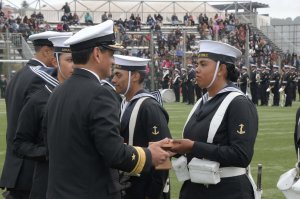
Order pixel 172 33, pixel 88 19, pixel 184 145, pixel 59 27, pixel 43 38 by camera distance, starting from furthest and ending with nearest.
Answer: pixel 88 19 < pixel 172 33 < pixel 59 27 < pixel 43 38 < pixel 184 145

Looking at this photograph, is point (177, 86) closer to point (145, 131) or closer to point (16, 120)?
point (145, 131)

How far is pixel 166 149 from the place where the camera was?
448 cm

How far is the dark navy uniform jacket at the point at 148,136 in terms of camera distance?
17.3 ft

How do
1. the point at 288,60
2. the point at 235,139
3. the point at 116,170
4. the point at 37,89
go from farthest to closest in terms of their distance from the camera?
the point at 288,60
the point at 37,89
the point at 235,139
the point at 116,170

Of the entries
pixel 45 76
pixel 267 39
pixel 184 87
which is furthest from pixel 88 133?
pixel 267 39

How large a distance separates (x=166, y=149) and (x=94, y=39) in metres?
0.96

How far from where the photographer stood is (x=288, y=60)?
45.5 meters

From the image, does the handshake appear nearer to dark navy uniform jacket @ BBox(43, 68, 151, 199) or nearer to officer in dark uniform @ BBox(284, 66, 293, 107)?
dark navy uniform jacket @ BBox(43, 68, 151, 199)

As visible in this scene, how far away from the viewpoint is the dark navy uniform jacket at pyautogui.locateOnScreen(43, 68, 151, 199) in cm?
376

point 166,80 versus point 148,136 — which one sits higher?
point 148,136

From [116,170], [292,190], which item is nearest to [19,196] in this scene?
[116,170]

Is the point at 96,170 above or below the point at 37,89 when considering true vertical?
below

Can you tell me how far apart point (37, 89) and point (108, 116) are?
1.41 m

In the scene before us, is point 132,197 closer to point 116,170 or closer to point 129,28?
point 116,170
